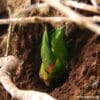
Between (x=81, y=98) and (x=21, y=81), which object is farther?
(x=21, y=81)

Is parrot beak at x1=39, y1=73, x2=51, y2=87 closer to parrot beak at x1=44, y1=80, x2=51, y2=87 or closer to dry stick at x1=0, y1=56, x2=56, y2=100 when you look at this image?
parrot beak at x1=44, y1=80, x2=51, y2=87

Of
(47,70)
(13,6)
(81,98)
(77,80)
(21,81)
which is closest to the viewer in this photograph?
(81,98)

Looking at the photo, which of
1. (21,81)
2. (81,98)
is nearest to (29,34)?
(21,81)

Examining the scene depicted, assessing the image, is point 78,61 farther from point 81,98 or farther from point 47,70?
point 81,98

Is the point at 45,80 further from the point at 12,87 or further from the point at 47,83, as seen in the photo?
the point at 12,87

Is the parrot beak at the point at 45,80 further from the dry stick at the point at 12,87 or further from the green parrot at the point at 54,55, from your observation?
the dry stick at the point at 12,87

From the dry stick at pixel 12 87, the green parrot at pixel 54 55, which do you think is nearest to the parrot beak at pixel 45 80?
the green parrot at pixel 54 55
